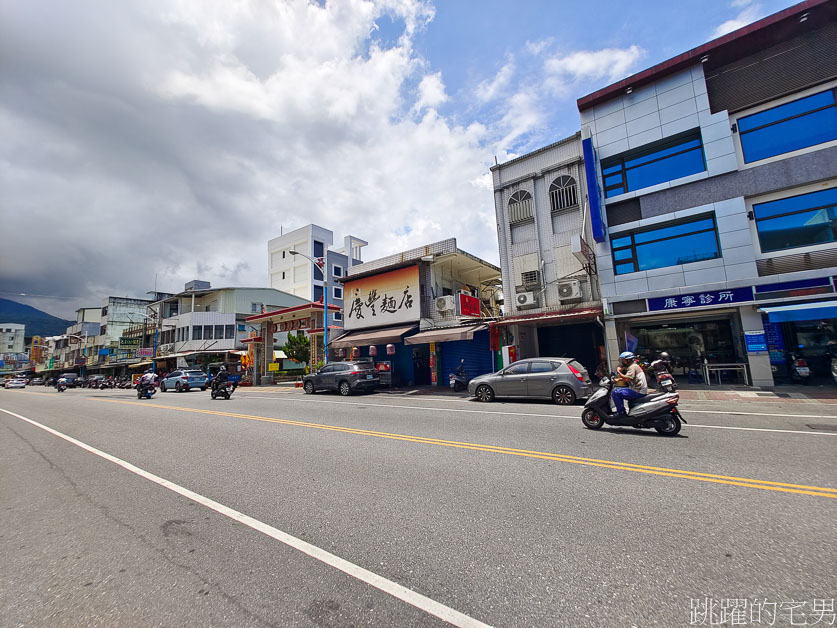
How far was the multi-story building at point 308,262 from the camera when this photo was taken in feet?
179

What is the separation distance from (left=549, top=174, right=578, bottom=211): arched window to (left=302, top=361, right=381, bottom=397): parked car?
12447 millimetres

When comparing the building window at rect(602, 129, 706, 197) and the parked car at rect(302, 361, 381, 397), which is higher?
the building window at rect(602, 129, 706, 197)

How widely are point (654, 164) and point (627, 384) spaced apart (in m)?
13.1

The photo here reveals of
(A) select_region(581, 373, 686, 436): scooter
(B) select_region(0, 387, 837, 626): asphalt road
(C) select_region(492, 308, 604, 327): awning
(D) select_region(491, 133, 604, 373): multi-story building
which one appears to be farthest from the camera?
(D) select_region(491, 133, 604, 373): multi-story building

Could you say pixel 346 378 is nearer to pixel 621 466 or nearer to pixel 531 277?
pixel 531 277

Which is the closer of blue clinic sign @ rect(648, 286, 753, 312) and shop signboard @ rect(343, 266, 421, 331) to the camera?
blue clinic sign @ rect(648, 286, 753, 312)

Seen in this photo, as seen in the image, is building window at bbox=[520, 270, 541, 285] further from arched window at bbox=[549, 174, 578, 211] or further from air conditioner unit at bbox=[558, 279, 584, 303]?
arched window at bbox=[549, 174, 578, 211]

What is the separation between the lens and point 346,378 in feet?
56.8

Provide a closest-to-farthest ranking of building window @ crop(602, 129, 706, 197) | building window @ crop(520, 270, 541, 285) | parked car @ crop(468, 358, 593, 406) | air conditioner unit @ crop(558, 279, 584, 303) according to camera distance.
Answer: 1. parked car @ crop(468, 358, 593, 406)
2. building window @ crop(602, 129, 706, 197)
3. air conditioner unit @ crop(558, 279, 584, 303)
4. building window @ crop(520, 270, 541, 285)

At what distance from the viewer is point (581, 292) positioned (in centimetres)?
1714

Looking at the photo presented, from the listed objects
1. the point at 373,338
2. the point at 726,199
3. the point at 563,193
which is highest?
the point at 563,193

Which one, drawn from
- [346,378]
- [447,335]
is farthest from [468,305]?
[346,378]

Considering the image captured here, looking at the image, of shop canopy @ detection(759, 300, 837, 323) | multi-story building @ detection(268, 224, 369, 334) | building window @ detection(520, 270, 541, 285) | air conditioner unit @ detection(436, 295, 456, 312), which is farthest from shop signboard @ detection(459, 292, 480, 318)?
multi-story building @ detection(268, 224, 369, 334)

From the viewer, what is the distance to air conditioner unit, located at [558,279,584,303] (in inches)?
668
